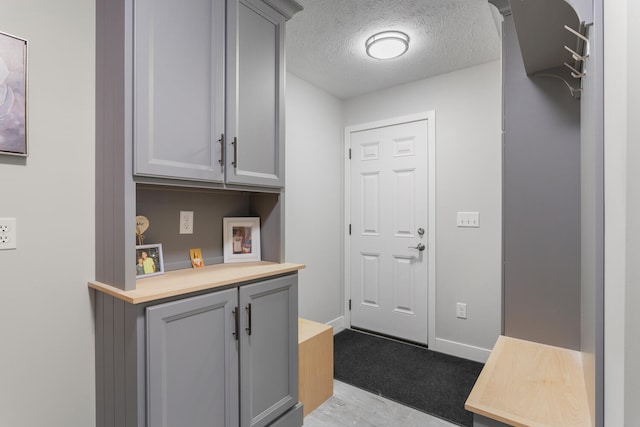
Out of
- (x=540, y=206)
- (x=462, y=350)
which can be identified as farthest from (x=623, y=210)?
(x=462, y=350)

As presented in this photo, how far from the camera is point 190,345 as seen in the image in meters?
1.38

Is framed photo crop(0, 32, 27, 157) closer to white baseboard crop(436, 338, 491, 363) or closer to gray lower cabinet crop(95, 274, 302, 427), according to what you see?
gray lower cabinet crop(95, 274, 302, 427)

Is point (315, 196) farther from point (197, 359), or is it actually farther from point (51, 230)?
point (51, 230)

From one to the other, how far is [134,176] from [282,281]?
0.89 m

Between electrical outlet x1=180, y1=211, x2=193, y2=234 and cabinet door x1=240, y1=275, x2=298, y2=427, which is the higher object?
electrical outlet x1=180, y1=211, x2=193, y2=234

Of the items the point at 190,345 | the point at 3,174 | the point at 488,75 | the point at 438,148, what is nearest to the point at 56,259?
the point at 3,174

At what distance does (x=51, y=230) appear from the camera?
4.39 feet

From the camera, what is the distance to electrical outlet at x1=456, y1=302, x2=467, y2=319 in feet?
9.22

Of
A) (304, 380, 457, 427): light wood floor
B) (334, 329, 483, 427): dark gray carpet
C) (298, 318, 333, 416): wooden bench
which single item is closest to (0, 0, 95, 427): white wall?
(298, 318, 333, 416): wooden bench

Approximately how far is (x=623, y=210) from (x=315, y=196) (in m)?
2.63

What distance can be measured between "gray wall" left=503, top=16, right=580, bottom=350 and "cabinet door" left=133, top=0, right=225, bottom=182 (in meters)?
1.40

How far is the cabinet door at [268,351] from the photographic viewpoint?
1.60m

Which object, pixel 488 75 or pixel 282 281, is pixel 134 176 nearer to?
pixel 282 281

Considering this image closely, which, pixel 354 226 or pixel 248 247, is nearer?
pixel 248 247
